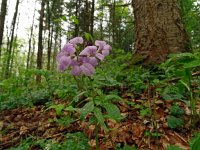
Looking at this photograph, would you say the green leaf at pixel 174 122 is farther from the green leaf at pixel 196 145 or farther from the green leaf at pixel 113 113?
the green leaf at pixel 196 145

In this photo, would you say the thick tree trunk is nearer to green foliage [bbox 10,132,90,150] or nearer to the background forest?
the background forest

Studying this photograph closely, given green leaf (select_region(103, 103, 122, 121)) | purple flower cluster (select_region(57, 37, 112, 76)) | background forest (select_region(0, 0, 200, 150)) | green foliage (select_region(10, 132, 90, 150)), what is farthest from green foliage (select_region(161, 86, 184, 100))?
purple flower cluster (select_region(57, 37, 112, 76))

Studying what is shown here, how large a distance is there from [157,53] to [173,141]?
1.77 meters

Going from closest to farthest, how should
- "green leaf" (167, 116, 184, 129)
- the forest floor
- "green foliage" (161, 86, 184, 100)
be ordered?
the forest floor
"green leaf" (167, 116, 184, 129)
"green foliage" (161, 86, 184, 100)

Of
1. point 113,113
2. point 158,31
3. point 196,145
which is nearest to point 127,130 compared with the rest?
point 113,113

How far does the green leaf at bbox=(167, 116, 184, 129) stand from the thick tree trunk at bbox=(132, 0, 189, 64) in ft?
4.75

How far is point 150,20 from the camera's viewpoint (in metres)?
3.81

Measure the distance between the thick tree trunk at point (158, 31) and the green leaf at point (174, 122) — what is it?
4.75ft

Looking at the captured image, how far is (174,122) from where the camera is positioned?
2.17 m

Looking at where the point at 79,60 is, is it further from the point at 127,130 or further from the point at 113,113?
the point at 127,130

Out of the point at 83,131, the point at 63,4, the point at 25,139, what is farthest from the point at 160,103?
the point at 63,4

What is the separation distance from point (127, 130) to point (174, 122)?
0.38m

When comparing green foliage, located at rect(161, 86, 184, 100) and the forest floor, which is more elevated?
green foliage, located at rect(161, 86, 184, 100)

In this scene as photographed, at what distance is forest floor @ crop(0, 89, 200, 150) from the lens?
204 cm
